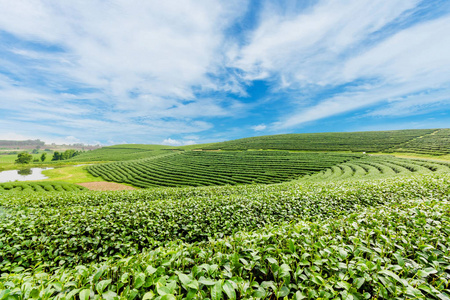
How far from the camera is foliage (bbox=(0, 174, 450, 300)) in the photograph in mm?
1914

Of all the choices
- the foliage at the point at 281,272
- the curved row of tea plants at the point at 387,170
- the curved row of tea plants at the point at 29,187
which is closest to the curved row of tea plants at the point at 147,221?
the foliage at the point at 281,272

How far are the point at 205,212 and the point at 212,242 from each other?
128 inches

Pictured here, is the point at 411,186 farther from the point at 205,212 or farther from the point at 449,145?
the point at 449,145

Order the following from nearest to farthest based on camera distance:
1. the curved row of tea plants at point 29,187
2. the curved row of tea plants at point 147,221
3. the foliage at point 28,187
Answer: the curved row of tea plants at point 147,221 < the foliage at point 28,187 < the curved row of tea plants at point 29,187

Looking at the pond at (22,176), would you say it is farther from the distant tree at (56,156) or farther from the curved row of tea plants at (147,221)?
the curved row of tea plants at (147,221)

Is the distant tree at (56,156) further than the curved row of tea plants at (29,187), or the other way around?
the distant tree at (56,156)

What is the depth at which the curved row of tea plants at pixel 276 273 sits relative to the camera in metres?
1.91

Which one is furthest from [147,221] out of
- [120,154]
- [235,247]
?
[120,154]

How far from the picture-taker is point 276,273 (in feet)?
7.31

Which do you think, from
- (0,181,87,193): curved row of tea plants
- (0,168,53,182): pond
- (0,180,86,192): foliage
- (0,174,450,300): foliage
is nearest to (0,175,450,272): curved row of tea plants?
(0,174,450,300): foliage

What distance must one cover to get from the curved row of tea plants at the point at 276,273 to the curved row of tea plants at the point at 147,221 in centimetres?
115

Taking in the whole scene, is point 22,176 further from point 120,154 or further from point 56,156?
point 56,156

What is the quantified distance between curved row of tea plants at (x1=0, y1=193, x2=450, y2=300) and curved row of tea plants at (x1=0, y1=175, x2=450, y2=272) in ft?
3.79

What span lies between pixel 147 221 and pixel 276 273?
4.52 m
